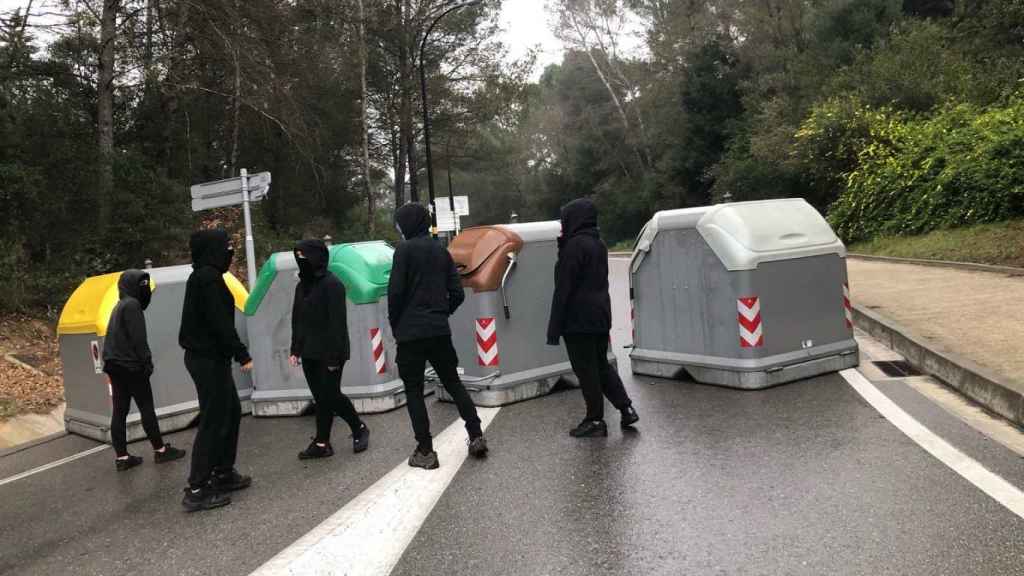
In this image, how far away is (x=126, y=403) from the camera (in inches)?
273

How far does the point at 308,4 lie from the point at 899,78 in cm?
1876

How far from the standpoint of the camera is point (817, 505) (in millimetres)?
4570

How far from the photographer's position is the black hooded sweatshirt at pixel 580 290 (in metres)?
6.30

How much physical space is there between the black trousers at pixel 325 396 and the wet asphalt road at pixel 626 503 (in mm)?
313

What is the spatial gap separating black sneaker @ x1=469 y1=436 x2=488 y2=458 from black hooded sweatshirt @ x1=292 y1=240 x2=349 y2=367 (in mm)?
1241

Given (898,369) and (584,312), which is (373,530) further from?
(898,369)

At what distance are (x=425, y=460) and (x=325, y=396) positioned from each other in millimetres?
1100

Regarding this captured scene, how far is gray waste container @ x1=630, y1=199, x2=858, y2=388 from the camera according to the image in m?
7.77

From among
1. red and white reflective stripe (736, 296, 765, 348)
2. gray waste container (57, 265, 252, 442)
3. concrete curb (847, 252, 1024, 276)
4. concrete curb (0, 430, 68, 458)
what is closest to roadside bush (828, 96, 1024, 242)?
concrete curb (847, 252, 1024, 276)

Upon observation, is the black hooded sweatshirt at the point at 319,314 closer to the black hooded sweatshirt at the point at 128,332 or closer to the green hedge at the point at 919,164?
the black hooded sweatshirt at the point at 128,332

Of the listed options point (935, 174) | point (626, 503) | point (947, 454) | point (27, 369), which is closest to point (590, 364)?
point (626, 503)

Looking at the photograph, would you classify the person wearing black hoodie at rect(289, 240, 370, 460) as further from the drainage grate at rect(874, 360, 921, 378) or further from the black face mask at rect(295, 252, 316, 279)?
the drainage grate at rect(874, 360, 921, 378)

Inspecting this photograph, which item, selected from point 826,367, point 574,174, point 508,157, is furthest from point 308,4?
point 574,174

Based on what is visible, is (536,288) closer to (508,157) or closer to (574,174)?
(508,157)
